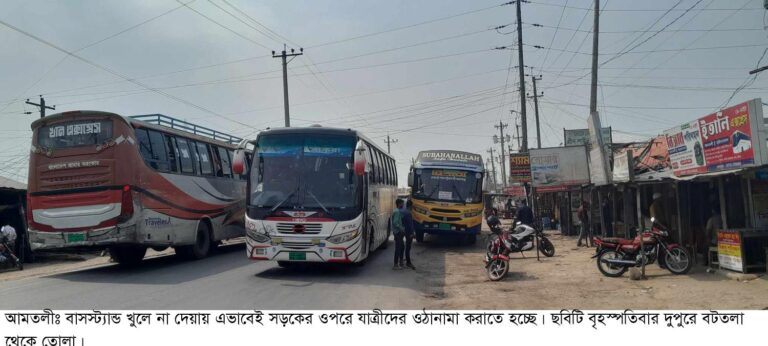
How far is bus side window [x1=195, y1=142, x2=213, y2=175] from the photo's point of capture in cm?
1518

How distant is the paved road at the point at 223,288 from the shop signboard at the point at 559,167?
8.98 metres

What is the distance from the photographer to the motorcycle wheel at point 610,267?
Answer: 1080cm

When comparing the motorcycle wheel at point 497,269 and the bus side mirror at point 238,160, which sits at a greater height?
the bus side mirror at point 238,160

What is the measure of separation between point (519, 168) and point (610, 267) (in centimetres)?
1532

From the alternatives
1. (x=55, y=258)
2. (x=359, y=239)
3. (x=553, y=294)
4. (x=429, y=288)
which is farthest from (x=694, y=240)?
(x=55, y=258)

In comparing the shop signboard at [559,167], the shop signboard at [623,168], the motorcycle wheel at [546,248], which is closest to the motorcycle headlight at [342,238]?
the shop signboard at [623,168]

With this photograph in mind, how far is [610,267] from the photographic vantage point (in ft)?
35.8

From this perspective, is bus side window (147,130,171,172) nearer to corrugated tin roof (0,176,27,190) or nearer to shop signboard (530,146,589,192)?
corrugated tin roof (0,176,27,190)

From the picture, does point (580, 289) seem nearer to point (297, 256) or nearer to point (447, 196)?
point (297, 256)

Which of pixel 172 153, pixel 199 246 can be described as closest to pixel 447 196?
pixel 199 246

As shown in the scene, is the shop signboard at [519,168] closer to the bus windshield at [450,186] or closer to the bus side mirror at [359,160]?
the bus windshield at [450,186]

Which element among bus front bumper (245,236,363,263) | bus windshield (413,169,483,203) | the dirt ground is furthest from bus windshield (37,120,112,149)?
bus windshield (413,169,483,203)

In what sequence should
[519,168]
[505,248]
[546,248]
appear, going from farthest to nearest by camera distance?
[519,168], [546,248], [505,248]


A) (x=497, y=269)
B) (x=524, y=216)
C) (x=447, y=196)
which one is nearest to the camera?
(x=497, y=269)
